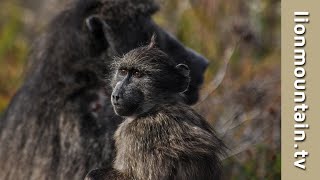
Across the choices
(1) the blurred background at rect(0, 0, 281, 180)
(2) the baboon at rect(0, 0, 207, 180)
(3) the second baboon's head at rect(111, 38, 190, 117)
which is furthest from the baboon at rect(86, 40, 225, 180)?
(1) the blurred background at rect(0, 0, 281, 180)

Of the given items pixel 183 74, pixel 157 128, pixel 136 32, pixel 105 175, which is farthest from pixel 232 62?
pixel 105 175

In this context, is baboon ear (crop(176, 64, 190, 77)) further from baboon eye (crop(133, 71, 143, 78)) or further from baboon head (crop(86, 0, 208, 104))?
baboon head (crop(86, 0, 208, 104))

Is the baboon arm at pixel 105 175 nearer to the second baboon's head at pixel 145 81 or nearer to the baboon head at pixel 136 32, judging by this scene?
the second baboon's head at pixel 145 81

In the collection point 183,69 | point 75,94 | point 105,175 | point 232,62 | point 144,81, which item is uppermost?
point 232,62

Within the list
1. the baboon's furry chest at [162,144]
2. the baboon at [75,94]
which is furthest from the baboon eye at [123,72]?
the baboon at [75,94]

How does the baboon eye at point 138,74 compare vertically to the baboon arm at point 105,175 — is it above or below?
above

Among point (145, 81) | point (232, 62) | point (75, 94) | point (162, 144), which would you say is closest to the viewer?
point (162, 144)

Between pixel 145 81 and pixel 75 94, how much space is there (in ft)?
4.20

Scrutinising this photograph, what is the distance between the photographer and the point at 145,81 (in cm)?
477

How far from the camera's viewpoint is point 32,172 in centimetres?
586

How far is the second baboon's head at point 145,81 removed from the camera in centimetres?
471

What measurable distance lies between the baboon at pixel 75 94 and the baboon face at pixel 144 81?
881 mm

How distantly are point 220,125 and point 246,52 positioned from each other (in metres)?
3.04

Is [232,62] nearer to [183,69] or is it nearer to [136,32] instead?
[136,32]
